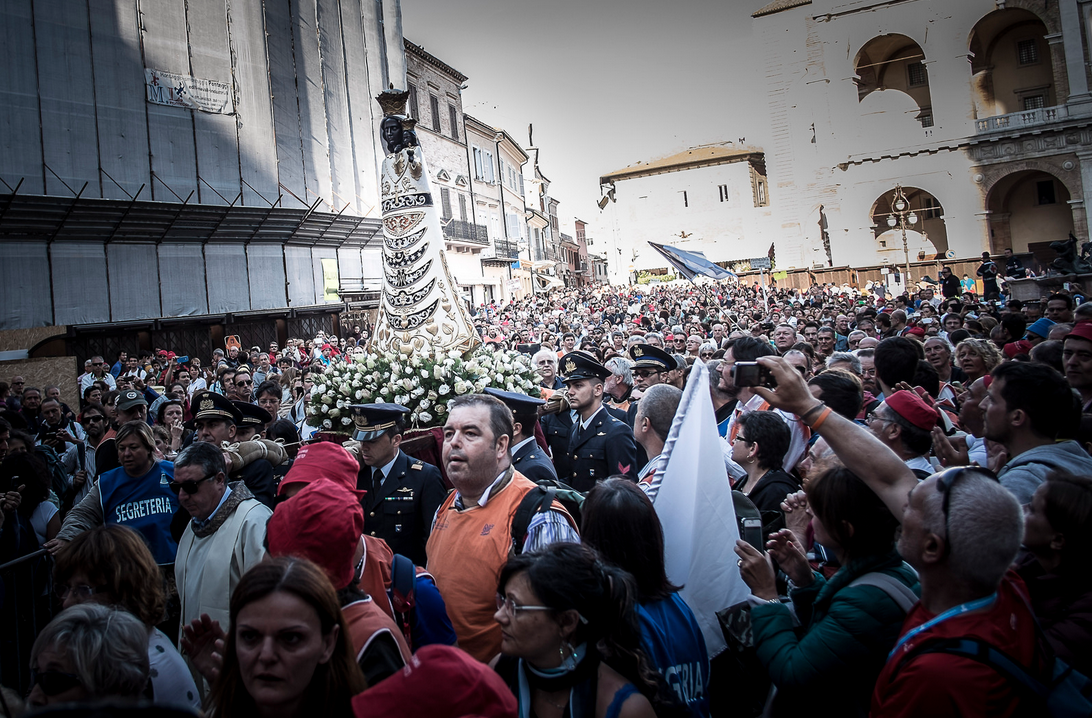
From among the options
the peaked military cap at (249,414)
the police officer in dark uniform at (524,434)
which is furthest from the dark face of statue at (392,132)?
the police officer in dark uniform at (524,434)

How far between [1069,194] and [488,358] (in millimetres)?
37867

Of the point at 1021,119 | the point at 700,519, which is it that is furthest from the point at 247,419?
the point at 1021,119

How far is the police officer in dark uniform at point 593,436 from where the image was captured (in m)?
5.09

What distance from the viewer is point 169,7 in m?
19.2

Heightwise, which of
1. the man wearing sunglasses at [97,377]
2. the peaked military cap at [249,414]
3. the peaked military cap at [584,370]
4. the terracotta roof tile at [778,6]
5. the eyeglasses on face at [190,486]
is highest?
the terracotta roof tile at [778,6]

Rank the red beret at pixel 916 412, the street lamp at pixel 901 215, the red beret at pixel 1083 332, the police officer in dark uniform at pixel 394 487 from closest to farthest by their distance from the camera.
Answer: the red beret at pixel 916 412 → the police officer in dark uniform at pixel 394 487 → the red beret at pixel 1083 332 → the street lamp at pixel 901 215

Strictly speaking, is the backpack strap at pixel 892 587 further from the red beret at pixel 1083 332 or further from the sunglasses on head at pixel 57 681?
the red beret at pixel 1083 332

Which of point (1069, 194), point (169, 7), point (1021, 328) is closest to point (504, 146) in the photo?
point (169, 7)

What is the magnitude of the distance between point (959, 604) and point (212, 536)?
10.8 feet

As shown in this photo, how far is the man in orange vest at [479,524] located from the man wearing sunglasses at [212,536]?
988 mm

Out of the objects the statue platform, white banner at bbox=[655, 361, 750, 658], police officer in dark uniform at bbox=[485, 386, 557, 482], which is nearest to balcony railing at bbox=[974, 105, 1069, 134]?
the statue platform

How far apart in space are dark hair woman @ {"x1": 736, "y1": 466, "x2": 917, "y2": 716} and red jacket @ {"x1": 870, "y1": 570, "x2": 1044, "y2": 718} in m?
0.21

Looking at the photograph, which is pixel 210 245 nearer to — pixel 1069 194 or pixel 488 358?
pixel 488 358

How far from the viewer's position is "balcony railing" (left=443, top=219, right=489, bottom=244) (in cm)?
3516
